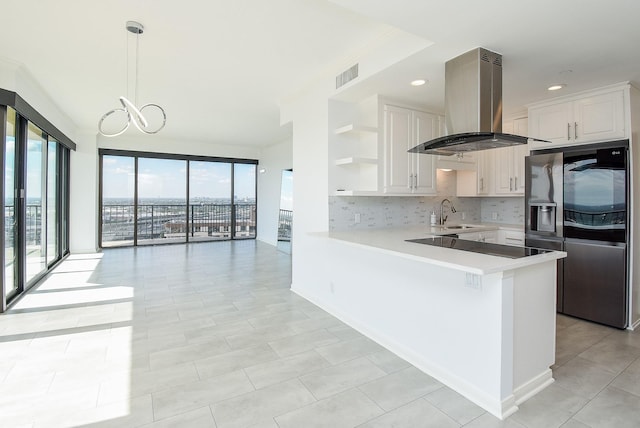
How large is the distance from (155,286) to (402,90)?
4.20 metres

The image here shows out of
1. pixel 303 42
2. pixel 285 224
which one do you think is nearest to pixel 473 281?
pixel 303 42

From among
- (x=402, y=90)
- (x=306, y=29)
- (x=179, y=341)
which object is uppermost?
(x=306, y=29)

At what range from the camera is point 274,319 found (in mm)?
3525

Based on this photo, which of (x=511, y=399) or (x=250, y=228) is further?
(x=250, y=228)

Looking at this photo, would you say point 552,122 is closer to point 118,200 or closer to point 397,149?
point 397,149

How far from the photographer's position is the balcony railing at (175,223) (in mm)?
8250

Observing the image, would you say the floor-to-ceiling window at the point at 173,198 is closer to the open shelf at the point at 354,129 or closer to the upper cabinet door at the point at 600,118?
the open shelf at the point at 354,129

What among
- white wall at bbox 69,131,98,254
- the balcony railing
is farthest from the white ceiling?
the balcony railing

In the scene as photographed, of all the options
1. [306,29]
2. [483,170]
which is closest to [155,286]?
[306,29]

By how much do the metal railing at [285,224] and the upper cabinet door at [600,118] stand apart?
572 centimetres

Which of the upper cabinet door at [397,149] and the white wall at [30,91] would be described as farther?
the upper cabinet door at [397,149]

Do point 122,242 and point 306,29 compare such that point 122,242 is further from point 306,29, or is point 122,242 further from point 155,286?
point 306,29

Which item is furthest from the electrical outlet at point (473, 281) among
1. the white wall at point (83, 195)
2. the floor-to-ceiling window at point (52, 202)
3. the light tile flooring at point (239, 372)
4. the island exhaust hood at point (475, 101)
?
the white wall at point (83, 195)

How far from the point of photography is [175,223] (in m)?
8.98
